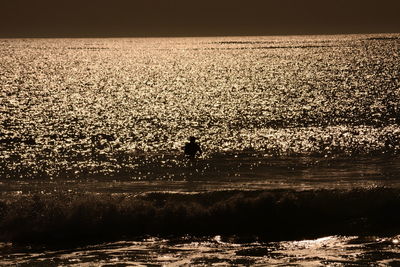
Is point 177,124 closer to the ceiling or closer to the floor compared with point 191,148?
closer to the ceiling

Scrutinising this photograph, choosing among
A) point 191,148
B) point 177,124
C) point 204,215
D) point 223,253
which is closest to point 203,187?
point 191,148

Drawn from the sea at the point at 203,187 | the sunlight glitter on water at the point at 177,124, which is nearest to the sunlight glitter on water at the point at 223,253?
the sea at the point at 203,187

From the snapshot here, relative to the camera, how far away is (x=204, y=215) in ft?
86.6

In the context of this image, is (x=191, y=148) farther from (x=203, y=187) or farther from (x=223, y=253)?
(x=223, y=253)

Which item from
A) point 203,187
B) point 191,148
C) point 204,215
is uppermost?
point 191,148

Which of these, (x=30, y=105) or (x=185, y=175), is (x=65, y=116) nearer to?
(x=30, y=105)

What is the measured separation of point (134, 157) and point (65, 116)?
35373mm

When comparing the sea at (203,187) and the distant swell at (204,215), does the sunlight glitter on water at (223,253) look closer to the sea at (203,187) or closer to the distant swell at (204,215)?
the sea at (203,187)

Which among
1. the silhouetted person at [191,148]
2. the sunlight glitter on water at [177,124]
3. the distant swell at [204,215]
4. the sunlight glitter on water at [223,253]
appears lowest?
the sunlight glitter on water at [223,253]

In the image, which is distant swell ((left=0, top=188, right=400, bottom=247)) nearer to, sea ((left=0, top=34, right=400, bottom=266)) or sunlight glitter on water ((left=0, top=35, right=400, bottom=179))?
sea ((left=0, top=34, right=400, bottom=266))

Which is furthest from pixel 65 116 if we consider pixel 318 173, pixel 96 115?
pixel 318 173

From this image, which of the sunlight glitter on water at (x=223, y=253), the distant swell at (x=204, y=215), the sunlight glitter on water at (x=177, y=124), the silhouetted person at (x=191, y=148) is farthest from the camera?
the sunlight glitter on water at (x=177, y=124)

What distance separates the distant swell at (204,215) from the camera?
25094 millimetres

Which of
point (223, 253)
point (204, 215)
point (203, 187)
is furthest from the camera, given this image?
point (203, 187)
